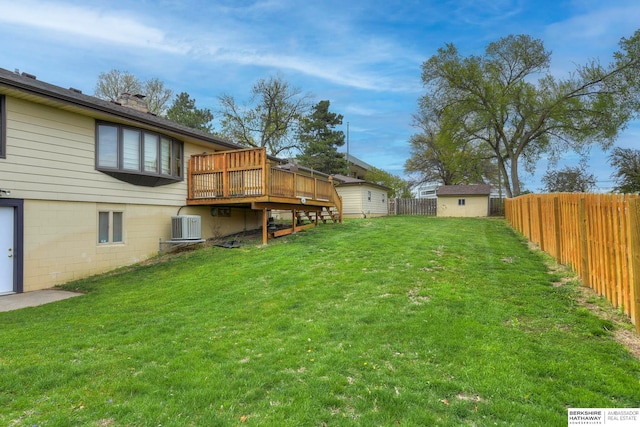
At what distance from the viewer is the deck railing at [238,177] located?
36.2ft

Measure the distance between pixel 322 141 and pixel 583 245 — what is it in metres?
32.2

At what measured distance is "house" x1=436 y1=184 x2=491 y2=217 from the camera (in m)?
27.4

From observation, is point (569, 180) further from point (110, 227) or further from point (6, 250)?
point (6, 250)

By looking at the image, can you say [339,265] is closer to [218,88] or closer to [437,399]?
[437,399]

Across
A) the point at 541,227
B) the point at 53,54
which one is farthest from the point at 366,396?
the point at 53,54

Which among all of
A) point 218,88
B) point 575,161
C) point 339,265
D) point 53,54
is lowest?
point 339,265

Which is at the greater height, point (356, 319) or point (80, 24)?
point (80, 24)

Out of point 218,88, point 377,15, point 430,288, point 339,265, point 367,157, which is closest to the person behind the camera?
point 430,288

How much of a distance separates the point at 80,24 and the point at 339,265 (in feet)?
39.8

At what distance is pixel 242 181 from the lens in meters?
11.3

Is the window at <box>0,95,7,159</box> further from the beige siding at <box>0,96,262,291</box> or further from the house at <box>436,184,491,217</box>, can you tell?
the house at <box>436,184,491,217</box>

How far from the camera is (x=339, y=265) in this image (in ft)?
26.3

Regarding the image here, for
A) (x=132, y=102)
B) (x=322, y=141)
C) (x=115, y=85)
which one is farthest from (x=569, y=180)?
(x=115, y=85)

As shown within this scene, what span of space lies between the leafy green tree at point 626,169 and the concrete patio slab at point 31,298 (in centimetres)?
3050
